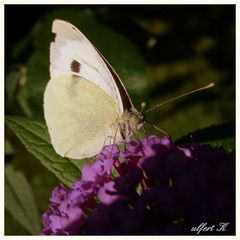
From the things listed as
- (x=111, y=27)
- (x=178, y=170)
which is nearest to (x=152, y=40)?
(x=111, y=27)

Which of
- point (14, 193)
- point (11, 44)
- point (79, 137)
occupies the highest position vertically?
point (11, 44)

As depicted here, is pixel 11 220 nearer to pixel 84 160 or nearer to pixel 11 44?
pixel 11 44

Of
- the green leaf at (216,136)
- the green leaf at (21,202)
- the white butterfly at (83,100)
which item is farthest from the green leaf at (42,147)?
the green leaf at (21,202)

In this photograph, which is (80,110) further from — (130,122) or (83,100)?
(130,122)

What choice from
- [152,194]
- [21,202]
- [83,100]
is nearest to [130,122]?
[83,100]

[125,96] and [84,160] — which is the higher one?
[125,96]

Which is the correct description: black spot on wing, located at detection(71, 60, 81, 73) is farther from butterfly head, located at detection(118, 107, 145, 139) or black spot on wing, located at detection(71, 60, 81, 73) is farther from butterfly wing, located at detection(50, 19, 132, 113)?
butterfly head, located at detection(118, 107, 145, 139)
